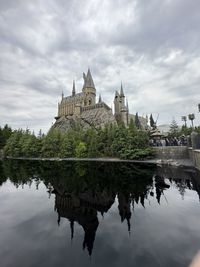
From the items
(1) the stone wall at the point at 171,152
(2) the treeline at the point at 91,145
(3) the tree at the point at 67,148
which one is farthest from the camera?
(3) the tree at the point at 67,148

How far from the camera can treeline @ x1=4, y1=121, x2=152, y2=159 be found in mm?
39156

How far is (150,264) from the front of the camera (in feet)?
18.6

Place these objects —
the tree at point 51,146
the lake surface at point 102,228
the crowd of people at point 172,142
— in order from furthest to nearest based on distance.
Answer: the tree at point 51,146 < the crowd of people at point 172,142 < the lake surface at point 102,228

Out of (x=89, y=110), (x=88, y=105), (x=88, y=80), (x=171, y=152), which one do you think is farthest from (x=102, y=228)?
(x=88, y=80)

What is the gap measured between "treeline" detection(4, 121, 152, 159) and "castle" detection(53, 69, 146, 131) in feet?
93.1

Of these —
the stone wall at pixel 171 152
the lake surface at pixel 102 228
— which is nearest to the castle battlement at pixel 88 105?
the stone wall at pixel 171 152

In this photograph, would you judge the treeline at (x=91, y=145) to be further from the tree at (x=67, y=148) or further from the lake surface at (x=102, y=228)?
the lake surface at (x=102, y=228)

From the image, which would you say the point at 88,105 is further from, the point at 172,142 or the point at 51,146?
the point at 172,142

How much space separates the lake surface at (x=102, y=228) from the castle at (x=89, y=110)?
68071 mm

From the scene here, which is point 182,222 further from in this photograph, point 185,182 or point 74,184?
point 74,184

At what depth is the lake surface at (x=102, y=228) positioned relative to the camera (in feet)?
20.1

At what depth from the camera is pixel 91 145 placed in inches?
1890

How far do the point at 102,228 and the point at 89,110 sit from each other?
339 ft

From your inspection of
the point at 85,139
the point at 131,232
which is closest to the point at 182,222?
the point at 131,232
